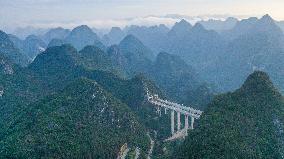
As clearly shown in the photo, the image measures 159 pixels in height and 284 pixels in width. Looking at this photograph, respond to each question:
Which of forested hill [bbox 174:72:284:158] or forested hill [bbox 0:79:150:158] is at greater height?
forested hill [bbox 174:72:284:158]

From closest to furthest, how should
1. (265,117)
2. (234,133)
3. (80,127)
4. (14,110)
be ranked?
1. (234,133)
2. (265,117)
3. (80,127)
4. (14,110)

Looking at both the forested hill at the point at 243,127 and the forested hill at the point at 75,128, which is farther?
the forested hill at the point at 75,128

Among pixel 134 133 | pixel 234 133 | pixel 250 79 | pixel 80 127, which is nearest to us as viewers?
pixel 234 133

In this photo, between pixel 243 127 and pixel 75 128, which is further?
pixel 75 128

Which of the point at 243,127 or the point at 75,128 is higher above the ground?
the point at 243,127

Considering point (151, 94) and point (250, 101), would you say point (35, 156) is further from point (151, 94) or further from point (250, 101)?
point (151, 94)

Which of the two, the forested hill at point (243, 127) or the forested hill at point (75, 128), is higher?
the forested hill at point (243, 127)

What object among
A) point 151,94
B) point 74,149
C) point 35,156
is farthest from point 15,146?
point 151,94

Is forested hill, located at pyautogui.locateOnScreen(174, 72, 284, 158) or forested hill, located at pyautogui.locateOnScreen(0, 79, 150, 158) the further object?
forested hill, located at pyautogui.locateOnScreen(0, 79, 150, 158)
